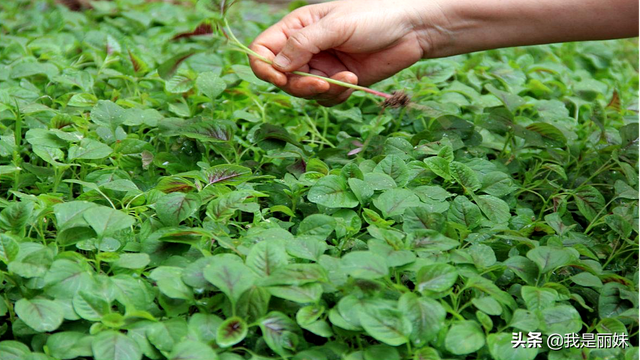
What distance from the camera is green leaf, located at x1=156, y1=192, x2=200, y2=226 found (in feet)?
3.80

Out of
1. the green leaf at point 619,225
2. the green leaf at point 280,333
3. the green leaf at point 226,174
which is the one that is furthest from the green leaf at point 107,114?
the green leaf at point 619,225

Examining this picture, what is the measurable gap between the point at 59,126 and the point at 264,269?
2.53ft

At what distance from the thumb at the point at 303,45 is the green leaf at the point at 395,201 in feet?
1.41

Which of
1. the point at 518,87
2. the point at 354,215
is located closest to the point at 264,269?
the point at 354,215

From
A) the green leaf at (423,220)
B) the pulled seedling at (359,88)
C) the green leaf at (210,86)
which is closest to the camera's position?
the green leaf at (423,220)

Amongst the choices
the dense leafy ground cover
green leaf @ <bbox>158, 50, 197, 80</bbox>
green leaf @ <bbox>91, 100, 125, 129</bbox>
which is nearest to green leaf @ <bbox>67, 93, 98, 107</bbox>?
the dense leafy ground cover

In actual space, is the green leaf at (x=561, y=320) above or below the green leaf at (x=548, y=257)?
below

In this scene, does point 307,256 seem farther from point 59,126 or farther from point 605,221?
point 59,126

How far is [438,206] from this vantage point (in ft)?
4.37

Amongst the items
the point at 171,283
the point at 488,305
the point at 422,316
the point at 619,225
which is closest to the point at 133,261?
the point at 171,283

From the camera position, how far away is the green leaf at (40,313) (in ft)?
3.10

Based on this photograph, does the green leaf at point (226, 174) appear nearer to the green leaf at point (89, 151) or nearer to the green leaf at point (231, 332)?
the green leaf at point (89, 151)

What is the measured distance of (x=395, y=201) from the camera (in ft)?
4.19

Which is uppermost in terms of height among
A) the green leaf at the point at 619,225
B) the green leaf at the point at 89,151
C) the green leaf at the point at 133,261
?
the green leaf at the point at 89,151
